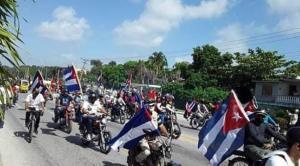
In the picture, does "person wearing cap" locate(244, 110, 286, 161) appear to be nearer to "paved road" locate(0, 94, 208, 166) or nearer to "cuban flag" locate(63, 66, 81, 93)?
"paved road" locate(0, 94, 208, 166)

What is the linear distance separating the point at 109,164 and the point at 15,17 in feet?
28.7

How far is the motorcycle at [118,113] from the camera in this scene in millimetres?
26497

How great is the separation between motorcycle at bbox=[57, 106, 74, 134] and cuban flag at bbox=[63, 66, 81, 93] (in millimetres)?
926

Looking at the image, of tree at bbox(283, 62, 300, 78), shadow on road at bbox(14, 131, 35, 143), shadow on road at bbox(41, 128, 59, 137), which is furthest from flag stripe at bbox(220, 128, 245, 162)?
tree at bbox(283, 62, 300, 78)

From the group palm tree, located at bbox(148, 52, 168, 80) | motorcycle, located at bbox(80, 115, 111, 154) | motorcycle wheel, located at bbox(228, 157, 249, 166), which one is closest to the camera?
motorcycle wheel, located at bbox(228, 157, 249, 166)

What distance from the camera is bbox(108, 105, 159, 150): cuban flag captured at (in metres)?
10.4

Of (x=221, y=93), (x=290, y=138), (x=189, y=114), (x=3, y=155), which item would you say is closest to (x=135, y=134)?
(x=3, y=155)

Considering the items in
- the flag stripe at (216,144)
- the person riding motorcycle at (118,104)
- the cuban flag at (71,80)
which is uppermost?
the cuban flag at (71,80)

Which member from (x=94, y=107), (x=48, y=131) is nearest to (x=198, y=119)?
(x=48, y=131)

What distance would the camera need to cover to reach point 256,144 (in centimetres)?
975

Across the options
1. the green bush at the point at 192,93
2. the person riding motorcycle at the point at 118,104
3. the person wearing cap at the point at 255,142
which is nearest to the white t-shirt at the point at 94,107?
the person wearing cap at the point at 255,142

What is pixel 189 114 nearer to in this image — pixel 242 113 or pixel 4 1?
pixel 242 113

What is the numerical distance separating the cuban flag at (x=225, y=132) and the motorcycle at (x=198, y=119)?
1766 cm

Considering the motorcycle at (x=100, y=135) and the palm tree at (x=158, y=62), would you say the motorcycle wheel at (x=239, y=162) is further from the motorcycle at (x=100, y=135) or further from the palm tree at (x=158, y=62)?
the palm tree at (x=158, y=62)
